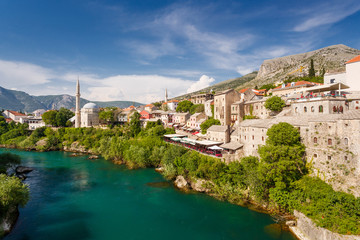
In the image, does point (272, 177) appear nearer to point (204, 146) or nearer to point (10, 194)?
point (204, 146)

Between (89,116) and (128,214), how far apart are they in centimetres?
5236

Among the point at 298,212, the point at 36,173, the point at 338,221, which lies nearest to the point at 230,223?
the point at 298,212

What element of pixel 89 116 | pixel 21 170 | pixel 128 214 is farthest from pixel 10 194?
pixel 89 116

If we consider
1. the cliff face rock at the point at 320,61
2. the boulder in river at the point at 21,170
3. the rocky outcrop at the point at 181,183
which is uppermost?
the cliff face rock at the point at 320,61

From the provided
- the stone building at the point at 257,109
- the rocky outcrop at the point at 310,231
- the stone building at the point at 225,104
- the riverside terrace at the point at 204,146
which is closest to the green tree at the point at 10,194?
the riverside terrace at the point at 204,146

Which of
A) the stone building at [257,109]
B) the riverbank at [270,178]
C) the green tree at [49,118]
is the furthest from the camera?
the green tree at [49,118]

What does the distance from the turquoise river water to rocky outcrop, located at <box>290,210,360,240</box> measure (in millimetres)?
837

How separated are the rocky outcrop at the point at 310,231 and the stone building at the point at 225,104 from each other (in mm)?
23316

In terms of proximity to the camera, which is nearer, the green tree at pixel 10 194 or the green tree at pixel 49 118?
the green tree at pixel 10 194

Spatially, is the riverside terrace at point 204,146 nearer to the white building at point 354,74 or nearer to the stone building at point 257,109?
the stone building at point 257,109

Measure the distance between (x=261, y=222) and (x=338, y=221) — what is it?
613cm

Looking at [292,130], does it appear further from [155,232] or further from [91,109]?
[91,109]

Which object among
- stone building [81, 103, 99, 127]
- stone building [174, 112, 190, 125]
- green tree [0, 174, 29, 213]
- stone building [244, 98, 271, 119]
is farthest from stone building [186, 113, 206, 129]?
stone building [81, 103, 99, 127]

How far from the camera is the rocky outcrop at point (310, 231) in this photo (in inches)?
533
